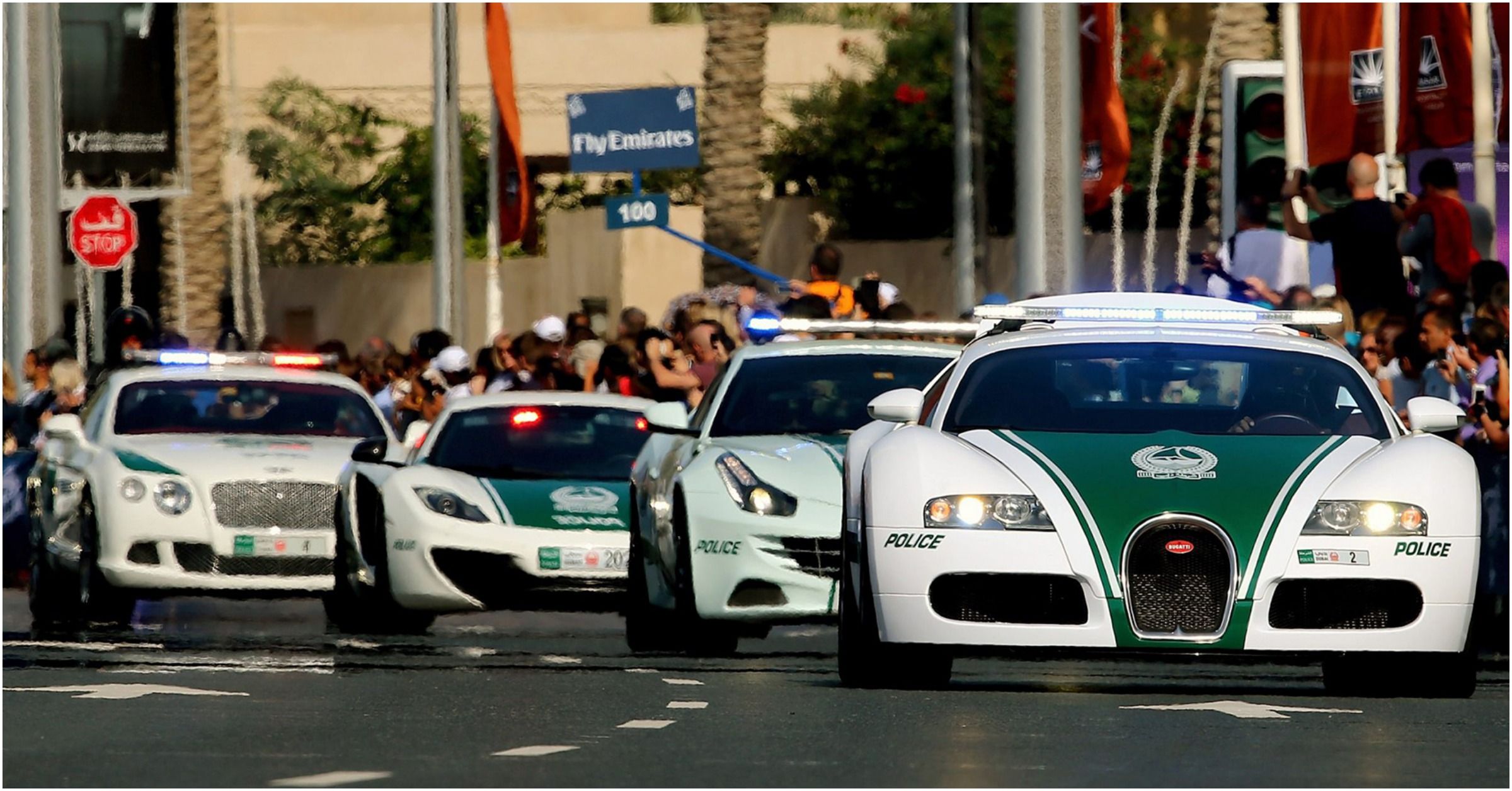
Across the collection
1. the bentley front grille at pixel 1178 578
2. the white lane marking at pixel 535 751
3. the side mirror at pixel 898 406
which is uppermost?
the side mirror at pixel 898 406

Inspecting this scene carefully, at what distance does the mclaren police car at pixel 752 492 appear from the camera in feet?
46.7

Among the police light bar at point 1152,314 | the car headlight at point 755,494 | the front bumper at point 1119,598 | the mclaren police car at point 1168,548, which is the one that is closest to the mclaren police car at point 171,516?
the car headlight at point 755,494

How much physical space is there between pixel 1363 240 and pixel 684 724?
9.90m

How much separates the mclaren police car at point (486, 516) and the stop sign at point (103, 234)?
12.8 metres

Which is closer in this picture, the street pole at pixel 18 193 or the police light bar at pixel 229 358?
the police light bar at pixel 229 358

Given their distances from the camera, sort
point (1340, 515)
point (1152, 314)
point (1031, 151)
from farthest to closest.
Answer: point (1031, 151), point (1152, 314), point (1340, 515)

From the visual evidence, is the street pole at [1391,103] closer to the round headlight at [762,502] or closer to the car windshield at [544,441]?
the car windshield at [544,441]

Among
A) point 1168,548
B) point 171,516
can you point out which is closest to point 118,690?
point 1168,548

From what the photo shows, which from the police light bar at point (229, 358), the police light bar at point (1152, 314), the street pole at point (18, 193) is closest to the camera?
the police light bar at point (1152, 314)

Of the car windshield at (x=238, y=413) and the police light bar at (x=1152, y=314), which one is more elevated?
the police light bar at (x=1152, y=314)

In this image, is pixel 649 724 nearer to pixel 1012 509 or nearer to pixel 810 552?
pixel 1012 509

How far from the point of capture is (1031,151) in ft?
66.7

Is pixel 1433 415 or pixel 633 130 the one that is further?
pixel 633 130

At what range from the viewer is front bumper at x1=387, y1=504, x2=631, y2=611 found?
642 inches
